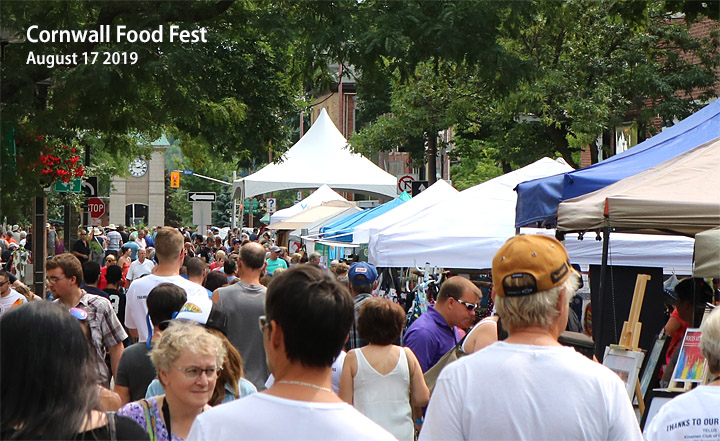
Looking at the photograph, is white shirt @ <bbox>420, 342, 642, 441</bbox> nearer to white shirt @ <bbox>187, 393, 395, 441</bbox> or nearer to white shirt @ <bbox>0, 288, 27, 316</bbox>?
white shirt @ <bbox>187, 393, 395, 441</bbox>

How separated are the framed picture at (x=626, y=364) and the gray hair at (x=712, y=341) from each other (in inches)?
107

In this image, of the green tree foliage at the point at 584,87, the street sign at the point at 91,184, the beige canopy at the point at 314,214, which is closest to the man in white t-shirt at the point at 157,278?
the green tree foliage at the point at 584,87

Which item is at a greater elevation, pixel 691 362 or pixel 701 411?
pixel 701 411

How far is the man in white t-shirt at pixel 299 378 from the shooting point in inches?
94.5

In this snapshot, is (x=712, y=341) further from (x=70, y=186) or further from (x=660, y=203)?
(x=70, y=186)

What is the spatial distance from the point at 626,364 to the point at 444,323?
1.34 m

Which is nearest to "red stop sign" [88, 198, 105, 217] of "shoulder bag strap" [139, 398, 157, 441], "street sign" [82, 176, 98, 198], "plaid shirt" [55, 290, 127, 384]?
"street sign" [82, 176, 98, 198]

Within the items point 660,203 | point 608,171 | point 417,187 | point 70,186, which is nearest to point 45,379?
point 660,203

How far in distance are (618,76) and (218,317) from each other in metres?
20.4

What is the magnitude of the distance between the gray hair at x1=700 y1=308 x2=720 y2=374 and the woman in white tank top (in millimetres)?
2376

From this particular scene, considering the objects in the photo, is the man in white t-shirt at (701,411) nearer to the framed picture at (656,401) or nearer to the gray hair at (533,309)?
the gray hair at (533,309)

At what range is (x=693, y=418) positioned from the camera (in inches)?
150

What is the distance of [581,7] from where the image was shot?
23.2 meters

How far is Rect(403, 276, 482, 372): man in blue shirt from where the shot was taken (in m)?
7.00
